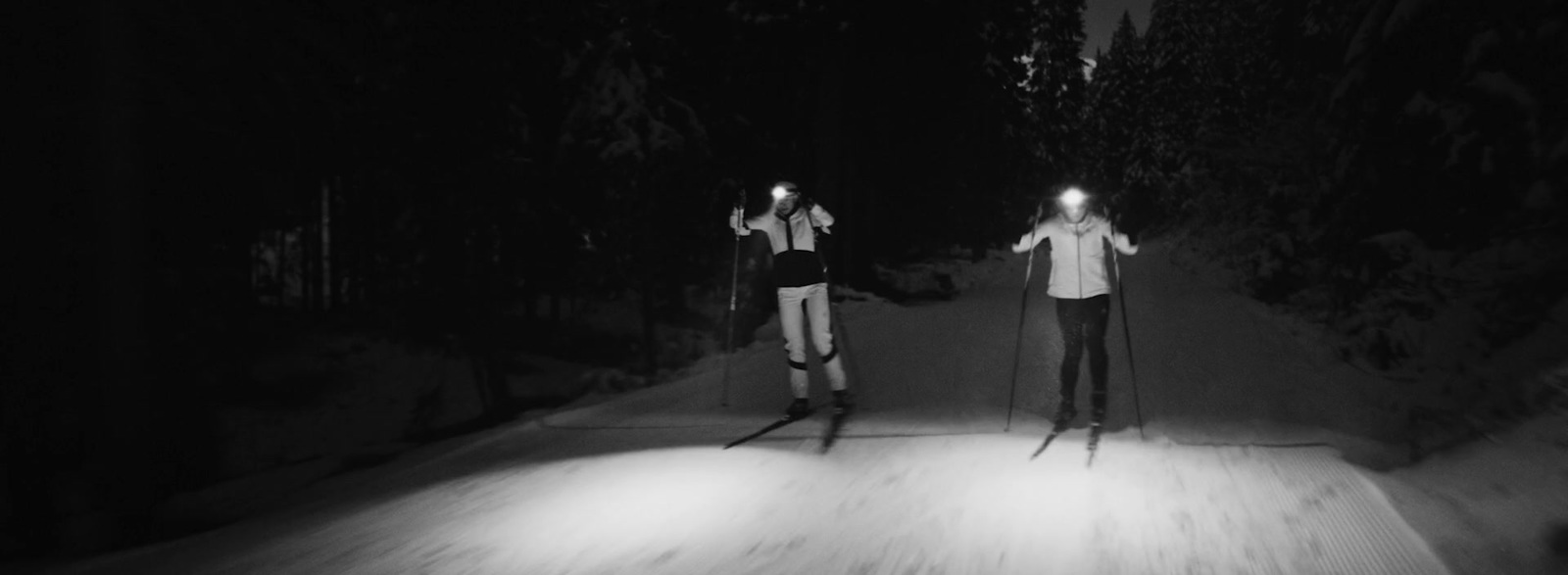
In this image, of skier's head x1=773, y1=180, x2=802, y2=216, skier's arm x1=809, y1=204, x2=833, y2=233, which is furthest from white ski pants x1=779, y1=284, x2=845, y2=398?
skier's head x1=773, y1=180, x2=802, y2=216

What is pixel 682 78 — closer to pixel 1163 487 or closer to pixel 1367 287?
pixel 1367 287

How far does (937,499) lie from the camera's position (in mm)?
5570

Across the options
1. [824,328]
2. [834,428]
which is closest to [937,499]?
[834,428]

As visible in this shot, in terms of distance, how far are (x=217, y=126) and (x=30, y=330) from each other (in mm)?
3061

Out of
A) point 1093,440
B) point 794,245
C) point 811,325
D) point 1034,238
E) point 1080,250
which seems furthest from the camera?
point 811,325

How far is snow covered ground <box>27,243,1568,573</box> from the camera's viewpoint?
455 cm

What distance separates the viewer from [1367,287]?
12430 millimetres

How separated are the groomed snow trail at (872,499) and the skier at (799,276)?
605mm

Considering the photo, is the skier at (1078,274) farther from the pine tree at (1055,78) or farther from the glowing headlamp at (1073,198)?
the pine tree at (1055,78)

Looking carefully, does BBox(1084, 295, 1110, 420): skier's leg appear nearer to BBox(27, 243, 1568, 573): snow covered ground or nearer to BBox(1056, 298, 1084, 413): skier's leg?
BBox(1056, 298, 1084, 413): skier's leg

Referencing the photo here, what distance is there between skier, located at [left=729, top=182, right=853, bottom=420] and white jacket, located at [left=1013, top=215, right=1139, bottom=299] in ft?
5.51

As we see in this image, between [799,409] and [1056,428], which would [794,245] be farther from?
Result: [1056,428]

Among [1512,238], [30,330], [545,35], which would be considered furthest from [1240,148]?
[30,330]

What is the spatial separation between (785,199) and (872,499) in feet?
10.6
